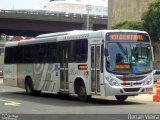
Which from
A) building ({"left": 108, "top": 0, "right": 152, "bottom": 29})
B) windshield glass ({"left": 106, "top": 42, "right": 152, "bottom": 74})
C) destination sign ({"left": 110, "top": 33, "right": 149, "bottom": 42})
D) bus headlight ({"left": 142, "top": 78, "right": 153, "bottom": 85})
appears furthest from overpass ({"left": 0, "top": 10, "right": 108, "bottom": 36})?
bus headlight ({"left": 142, "top": 78, "right": 153, "bottom": 85})

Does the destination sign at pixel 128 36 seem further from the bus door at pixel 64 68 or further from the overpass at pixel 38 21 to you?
the overpass at pixel 38 21

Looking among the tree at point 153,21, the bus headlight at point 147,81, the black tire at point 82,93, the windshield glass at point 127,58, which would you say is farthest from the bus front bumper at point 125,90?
the tree at point 153,21

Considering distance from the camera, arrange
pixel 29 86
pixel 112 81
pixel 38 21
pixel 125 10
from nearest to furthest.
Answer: pixel 112 81
pixel 29 86
pixel 125 10
pixel 38 21

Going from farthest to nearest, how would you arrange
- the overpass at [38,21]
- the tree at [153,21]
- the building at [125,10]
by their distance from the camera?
1. the overpass at [38,21]
2. the building at [125,10]
3. the tree at [153,21]

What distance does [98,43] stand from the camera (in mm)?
21094

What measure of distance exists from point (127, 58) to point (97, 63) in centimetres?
129

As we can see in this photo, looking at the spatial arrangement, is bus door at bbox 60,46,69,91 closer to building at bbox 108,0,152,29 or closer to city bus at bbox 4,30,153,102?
city bus at bbox 4,30,153,102

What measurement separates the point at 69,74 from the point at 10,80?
329 inches

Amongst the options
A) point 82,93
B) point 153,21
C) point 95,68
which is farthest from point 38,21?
point 95,68

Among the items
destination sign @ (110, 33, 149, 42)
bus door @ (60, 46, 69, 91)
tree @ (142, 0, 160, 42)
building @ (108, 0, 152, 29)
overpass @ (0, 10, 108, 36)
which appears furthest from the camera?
overpass @ (0, 10, 108, 36)

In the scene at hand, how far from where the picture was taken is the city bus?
20.6m

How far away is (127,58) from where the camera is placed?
68.2 ft

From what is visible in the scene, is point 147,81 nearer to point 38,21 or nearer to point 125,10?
point 125,10

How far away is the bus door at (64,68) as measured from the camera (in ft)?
77.3
